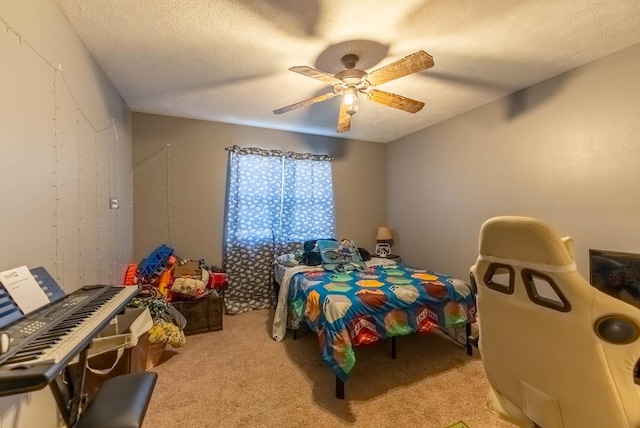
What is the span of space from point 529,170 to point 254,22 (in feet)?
8.86

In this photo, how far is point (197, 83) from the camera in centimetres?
255

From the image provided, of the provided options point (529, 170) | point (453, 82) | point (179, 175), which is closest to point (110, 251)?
point (179, 175)

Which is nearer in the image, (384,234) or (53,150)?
(53,150)

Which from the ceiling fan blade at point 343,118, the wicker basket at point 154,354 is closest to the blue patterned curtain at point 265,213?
the wicker basket at point 154,354

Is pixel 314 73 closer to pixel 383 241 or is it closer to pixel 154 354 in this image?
pixel 154 354

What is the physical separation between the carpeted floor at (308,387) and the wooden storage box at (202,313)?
0.51 feet

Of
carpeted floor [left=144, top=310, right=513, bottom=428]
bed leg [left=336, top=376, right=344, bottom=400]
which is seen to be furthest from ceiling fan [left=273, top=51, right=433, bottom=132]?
carpeted floor [left=144, top=310, right=513, bottom=428]

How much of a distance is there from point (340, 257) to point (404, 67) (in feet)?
7.09

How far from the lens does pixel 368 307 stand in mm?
2109

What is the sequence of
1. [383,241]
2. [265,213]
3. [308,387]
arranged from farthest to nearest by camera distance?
[383,241], [265,213], [308,387]

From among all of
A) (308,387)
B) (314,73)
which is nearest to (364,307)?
(308,387)

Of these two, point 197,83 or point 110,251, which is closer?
point 110,251

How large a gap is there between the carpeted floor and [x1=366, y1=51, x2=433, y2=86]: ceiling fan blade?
224 centimetres

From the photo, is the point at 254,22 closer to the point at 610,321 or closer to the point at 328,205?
the point at 610,321
